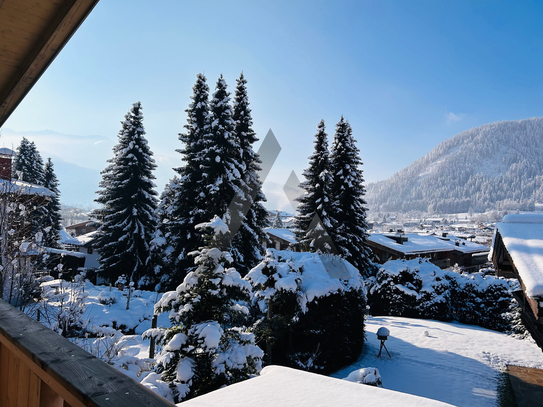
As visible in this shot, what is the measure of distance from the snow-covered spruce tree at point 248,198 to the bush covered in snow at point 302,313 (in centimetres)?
777

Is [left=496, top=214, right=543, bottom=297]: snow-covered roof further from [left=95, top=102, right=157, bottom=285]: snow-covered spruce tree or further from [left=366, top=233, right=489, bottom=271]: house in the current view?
[left=366, top=233, right=489, bottom=271]: house

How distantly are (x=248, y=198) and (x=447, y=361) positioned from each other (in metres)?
12.9

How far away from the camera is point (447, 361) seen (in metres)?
10.7

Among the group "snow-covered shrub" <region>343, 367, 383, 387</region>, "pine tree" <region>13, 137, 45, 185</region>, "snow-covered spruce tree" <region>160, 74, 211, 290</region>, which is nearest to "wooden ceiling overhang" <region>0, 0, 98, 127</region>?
"snow-covered shrub" <region>343, 367, 383, 387</region>

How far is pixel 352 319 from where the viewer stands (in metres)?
11.4

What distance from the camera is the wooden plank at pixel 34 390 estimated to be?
1452 mm

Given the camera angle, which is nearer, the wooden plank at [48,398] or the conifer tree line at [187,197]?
the wooden plank at [48,398]

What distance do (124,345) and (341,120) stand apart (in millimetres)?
22393

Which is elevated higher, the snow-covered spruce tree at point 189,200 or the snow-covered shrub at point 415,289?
the snow-covered spruce tree at point 189,200

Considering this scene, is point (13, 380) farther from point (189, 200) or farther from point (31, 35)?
point (189, 200)

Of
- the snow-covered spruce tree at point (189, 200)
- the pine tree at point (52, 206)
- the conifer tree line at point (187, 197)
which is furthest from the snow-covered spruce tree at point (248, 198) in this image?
the pine tree at point (52, 206)

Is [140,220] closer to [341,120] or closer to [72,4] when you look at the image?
[341,120]

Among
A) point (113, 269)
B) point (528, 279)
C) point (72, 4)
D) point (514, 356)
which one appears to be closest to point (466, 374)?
point (514, 356)

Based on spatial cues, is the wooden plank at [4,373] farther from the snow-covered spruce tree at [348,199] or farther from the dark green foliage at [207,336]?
the snow-covered spruce tree at [348,199]
